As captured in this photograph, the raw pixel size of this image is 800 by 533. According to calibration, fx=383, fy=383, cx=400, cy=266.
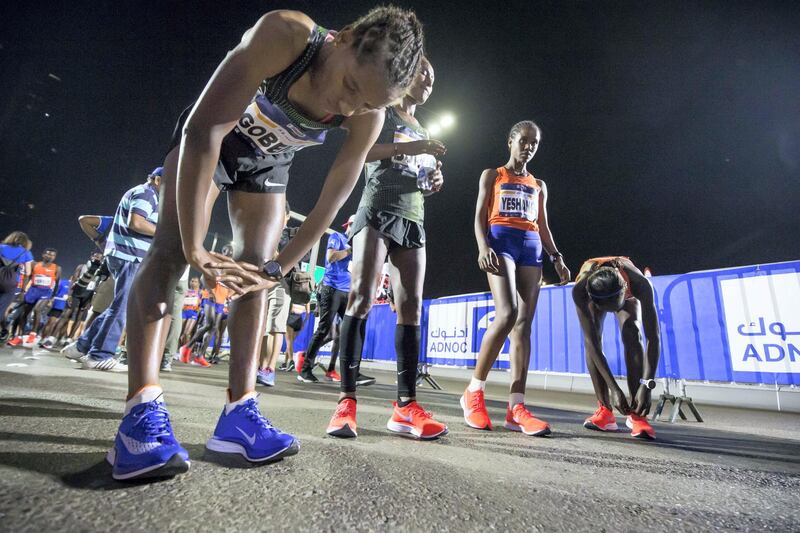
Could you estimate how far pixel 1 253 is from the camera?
5.89 m

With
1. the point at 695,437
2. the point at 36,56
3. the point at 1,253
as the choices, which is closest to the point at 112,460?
the point at 695,437

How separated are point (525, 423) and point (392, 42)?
215 centimetres

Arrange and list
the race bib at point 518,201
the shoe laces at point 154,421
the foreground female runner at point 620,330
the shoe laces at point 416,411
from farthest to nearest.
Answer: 1. the race bib at point 518,201
2. the foreground female runner at point 620,330
3. the shoe laces at point 416,411
4. the shoe laces at point 154,421

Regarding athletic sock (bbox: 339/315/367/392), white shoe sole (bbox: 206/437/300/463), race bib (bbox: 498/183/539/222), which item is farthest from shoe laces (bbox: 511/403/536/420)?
white shoe sole (bbox: 206/437/300/463)

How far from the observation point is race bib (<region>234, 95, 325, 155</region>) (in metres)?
1.33

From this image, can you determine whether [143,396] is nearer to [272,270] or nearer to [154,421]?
[154,421]

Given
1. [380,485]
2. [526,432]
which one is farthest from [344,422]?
[526,432]

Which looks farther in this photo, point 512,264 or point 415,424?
point 512,264

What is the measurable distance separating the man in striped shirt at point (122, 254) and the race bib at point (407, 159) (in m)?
2.77

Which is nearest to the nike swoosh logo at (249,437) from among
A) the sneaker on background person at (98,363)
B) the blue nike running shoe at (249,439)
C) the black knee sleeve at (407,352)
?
the blue nike running shoe at (249,439)

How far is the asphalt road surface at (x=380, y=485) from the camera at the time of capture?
2.57 feet

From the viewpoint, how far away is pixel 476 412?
8.03 feet

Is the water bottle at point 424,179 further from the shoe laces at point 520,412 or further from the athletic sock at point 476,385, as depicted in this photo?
the shoe laces at point 520,412

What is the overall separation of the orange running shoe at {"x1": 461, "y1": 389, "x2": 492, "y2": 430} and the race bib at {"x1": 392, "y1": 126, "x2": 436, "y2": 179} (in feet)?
4.81
